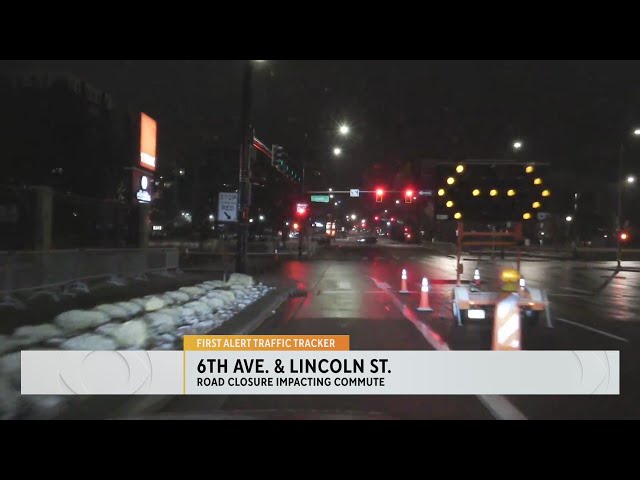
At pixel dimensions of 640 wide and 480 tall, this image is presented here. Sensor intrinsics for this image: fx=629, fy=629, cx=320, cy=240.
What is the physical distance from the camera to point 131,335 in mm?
9086

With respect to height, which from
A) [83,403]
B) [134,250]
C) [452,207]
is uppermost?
[452,207]

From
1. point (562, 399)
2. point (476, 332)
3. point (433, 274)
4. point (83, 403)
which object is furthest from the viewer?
point (433, 274)

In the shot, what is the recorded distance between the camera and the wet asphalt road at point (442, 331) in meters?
6.71

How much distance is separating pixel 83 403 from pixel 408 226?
99.5m

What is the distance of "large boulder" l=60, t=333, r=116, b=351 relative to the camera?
26.4 ft

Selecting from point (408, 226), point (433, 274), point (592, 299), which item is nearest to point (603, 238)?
point (408, 226)

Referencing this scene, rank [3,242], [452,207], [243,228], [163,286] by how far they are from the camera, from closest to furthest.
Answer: [452,207], [3,242], [163,286], [243,228]

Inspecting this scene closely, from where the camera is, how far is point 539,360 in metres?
7.89

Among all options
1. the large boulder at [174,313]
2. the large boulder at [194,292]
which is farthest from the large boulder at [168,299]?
the large boulder at [174,313]

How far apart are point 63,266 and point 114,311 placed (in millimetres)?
4847

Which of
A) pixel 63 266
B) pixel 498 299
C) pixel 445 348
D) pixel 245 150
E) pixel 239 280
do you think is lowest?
pixel 445 348

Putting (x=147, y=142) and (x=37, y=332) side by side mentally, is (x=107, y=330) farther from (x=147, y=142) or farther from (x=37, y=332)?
(x=147, y=142)

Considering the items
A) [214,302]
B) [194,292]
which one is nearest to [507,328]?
[214,302]

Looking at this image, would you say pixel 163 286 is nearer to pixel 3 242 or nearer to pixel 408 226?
pixel 3 242
